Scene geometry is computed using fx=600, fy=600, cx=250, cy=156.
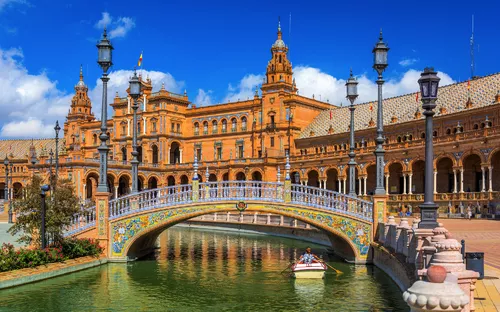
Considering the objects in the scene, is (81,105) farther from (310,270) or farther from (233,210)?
(310,270)

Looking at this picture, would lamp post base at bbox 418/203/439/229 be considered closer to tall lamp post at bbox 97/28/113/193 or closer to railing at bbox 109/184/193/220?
railing at bbox 109/184/193/220

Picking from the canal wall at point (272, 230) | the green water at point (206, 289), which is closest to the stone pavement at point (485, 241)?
the green water at point (206, 289)

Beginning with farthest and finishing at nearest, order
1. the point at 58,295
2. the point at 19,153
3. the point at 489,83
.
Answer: the point at 19,153 < the point at 489,83 < the point at 58,295

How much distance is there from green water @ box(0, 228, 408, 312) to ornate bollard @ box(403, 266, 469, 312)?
30.2 feet

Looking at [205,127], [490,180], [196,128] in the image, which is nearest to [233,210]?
[490,180]

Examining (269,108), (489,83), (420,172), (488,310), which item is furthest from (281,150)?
(488,310)

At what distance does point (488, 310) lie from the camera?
35.8ft

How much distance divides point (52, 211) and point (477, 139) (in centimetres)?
3399

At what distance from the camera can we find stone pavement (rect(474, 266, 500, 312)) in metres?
11.2

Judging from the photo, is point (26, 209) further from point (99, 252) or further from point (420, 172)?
point (420, 172)

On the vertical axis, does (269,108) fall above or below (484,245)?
above

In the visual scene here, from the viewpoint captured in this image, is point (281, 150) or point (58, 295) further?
point (281, 150)

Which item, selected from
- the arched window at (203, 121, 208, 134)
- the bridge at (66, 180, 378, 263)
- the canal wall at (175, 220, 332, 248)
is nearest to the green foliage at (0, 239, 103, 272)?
the bridge at (66, 180, 378, 263)

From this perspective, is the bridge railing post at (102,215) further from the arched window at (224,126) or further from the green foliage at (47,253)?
the arched window at (224,126)
